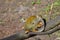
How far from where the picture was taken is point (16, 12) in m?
7.97

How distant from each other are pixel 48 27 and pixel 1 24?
1.77 metres

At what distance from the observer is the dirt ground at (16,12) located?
7027mm

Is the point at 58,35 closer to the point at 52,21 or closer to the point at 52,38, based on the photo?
the point at 52,38

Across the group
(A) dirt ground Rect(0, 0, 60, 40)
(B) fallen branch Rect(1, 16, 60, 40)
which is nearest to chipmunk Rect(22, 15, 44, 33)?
(B) fallen branch Rect(1, 16, 60, 40)

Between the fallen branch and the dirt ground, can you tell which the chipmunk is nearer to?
the fallen branch

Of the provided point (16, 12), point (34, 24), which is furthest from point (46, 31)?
point (16, 12)

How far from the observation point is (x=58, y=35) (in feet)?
19.3

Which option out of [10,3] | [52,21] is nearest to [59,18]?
[52,21]

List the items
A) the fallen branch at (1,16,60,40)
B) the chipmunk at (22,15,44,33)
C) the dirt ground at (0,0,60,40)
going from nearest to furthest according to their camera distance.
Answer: the fallen branch at (1,16,60,40), the chipmunk at (22,15,44,33), the dirt ground at (0,0,60,40)

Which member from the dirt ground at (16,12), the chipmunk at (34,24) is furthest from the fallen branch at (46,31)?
the dirt ground at (16,12)

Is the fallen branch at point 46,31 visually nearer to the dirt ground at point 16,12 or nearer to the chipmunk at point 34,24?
the chipmunk at point 34,24

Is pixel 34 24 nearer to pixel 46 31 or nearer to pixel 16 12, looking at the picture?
pixel 46 31

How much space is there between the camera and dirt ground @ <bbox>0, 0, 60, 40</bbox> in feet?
23.1

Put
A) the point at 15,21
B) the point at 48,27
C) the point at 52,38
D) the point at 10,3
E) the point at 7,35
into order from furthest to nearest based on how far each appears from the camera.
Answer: the point at 10,3 < the point at 15,21 < the point at 7,35 < the point at 48,27 < the point at 52,38
